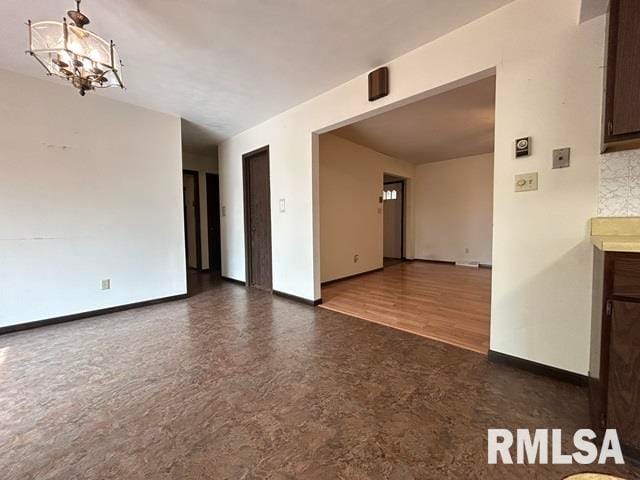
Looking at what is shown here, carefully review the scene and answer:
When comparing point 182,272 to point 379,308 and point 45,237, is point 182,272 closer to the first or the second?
point 45,237

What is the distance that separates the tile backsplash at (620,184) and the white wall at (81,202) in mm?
4244

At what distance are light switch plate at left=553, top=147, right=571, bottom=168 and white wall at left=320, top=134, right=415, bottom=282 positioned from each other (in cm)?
312

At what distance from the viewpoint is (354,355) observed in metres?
2.18

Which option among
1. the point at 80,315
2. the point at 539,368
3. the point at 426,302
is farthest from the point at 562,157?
the point at 80,315

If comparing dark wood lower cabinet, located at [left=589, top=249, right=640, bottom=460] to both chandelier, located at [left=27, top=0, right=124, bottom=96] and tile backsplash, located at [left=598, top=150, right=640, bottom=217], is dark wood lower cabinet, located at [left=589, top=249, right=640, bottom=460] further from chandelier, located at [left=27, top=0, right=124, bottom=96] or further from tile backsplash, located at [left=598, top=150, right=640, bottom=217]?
chandelier, located at [left=27, top=0, right=124, bottom=96]

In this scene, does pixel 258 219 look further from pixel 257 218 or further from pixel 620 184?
pixel 620 184

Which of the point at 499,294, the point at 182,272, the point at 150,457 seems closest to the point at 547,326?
the point at 499,294

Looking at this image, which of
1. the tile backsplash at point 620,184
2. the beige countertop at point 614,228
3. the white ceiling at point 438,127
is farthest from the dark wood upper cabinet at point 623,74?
the white ceiling at point 438,127

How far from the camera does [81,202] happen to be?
3.10m

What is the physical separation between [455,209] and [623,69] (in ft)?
18.1

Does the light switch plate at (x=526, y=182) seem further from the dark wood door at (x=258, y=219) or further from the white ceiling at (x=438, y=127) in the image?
the dark wood door at (x=258, y=219)

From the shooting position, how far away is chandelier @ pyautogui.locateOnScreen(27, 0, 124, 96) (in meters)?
1.54

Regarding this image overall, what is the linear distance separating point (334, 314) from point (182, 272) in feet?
7.49

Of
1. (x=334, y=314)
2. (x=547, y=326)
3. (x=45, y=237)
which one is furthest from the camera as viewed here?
(x=334, y=314)
